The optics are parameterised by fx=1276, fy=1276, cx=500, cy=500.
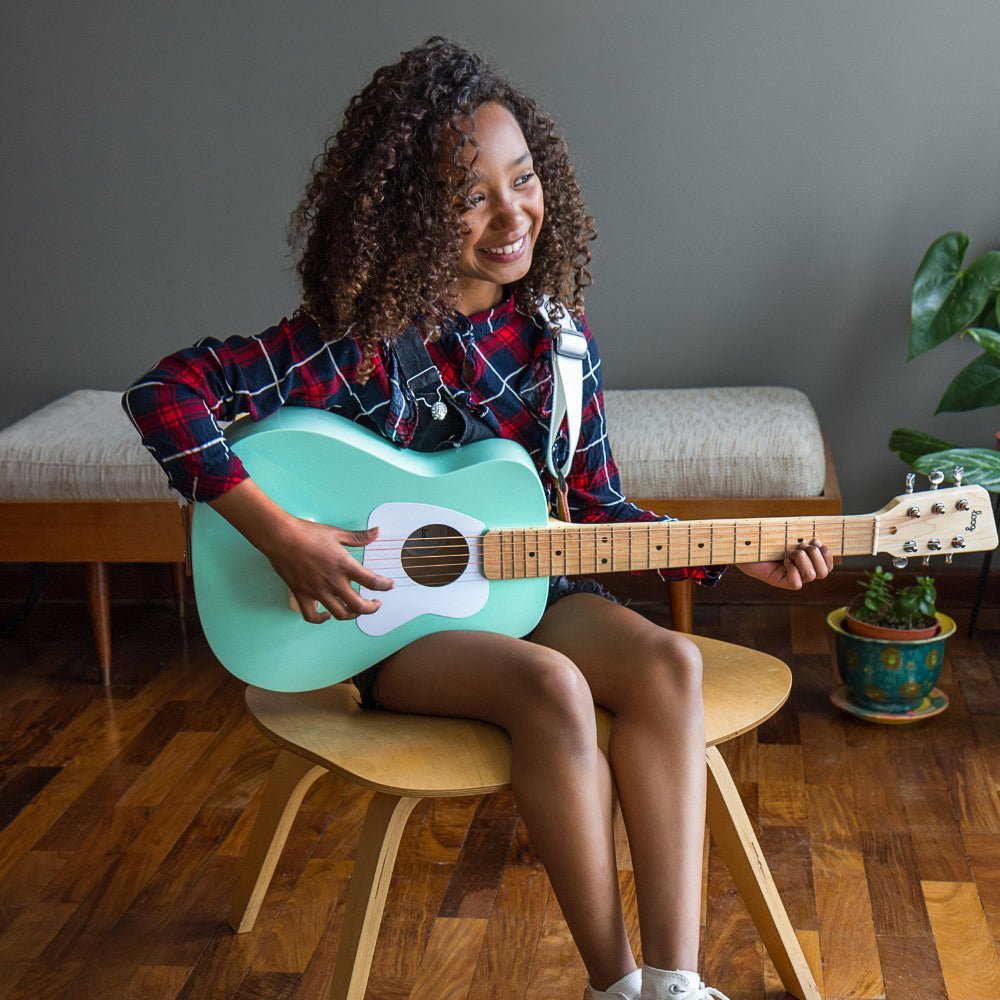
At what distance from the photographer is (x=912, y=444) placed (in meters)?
2.10

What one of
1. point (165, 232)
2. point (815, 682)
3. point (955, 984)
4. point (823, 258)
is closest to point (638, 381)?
point (823, 258)

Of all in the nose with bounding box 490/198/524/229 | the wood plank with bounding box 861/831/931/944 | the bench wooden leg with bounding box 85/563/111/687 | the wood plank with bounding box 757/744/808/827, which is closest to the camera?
the nose with bounding box 490/198/524/229

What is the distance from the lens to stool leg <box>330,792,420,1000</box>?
1201 mm

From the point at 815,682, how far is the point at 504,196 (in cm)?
119

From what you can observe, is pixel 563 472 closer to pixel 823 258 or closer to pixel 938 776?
pixel 938 776

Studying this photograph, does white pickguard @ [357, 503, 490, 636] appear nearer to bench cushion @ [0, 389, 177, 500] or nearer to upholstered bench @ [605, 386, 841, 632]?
upholstered bench @ [605, 386, 841, 632]

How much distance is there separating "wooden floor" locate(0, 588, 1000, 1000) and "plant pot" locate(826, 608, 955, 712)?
0.05 m

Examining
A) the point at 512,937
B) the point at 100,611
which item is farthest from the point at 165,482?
the point at 512,937

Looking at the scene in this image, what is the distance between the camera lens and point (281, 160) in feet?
8.27

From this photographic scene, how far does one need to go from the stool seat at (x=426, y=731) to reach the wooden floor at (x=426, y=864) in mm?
343

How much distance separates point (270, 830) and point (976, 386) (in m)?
1.38

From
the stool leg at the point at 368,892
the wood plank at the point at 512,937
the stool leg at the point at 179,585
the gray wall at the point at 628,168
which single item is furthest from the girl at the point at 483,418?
the stool leg at the point at 179,585

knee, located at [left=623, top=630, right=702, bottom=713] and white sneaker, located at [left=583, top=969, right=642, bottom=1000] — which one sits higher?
knee, located at [left=623, top=630, right=702, bottom=713]

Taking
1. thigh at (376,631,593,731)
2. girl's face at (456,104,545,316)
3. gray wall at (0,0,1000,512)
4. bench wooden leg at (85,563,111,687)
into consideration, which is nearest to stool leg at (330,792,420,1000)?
thigh at (376,631,593,731)
